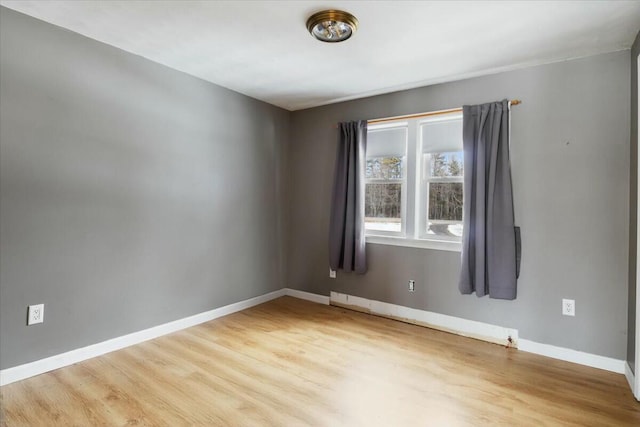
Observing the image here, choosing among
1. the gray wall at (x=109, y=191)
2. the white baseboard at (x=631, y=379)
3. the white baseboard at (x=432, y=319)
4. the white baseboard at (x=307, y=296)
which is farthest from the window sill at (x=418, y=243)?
the gray wall at (x=109, y=191)

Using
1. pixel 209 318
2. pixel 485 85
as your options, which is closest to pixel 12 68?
pixel 209 318

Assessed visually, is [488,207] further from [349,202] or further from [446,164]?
[349,202]

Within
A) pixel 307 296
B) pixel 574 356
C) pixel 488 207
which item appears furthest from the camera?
pixel 307 296

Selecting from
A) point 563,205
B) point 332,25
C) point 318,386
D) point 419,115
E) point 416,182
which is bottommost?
point 318,386

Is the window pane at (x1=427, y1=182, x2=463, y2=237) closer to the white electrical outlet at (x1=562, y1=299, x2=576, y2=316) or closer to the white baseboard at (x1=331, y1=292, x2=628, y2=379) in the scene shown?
the white baseboard at (x1=331, y1=292, x2=628, y2=379)

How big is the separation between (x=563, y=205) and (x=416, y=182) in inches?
48.6

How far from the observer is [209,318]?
3422mm

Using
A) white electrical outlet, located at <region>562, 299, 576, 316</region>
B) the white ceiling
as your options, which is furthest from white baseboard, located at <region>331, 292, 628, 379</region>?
the white ceiling

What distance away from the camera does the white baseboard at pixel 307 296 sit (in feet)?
13.4

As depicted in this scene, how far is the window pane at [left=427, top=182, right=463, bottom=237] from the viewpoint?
3236 millimetres

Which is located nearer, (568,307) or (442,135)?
(568,307)

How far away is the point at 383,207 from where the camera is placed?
3699mm

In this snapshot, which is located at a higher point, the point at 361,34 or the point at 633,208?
the point at 361,34

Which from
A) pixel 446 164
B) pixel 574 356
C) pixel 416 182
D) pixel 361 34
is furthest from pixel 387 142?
pixel 574 356
